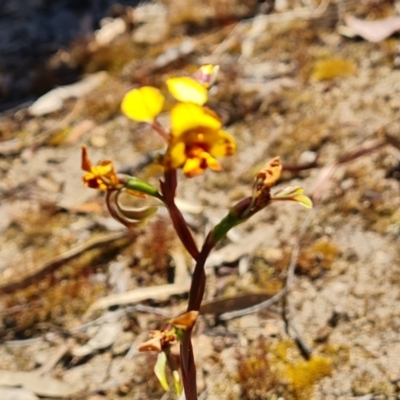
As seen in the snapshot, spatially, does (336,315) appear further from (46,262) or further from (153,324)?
(46,262)

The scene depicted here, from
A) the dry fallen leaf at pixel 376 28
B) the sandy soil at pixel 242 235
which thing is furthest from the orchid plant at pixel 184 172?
the dry fallen leaf at pixel 376 28

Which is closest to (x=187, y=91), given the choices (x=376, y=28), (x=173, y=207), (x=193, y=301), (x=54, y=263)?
(x=173, y=207)

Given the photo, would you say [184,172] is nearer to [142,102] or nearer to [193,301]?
[142,102]

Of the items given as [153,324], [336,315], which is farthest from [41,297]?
[336,315]

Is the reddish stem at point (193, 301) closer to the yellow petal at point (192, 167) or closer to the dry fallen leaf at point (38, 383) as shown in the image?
the yellow petal at point (192, 167)

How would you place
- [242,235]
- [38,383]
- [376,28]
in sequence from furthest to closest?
[376,28]
[242,235]
[38,383]
